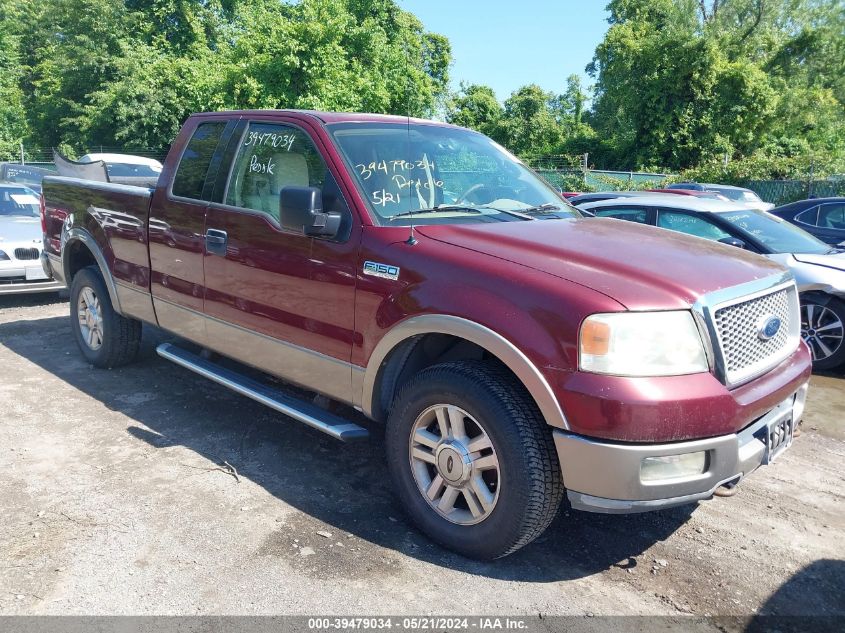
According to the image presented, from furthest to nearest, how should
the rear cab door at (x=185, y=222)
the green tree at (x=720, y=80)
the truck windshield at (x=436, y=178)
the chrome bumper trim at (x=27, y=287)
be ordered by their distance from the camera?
the green tree at (x=720, y=80) → the chrome bumper trim at (x=27, y=287) → the rear cab door at (x=185, y=222) → the truck windshield at (x=436, y=178)

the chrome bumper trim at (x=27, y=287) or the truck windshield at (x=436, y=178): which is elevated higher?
the truck windshield at (x=436, y=178)

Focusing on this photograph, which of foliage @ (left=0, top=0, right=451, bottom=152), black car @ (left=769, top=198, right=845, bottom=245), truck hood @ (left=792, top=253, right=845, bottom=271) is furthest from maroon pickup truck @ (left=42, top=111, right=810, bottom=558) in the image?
foliage @ (left=0, top=0, right=451, bottom=152)

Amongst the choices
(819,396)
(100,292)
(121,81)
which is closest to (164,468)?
(100,292)

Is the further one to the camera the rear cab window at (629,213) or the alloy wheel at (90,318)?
the rear cab window at (629,213)

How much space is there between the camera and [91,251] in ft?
18.8

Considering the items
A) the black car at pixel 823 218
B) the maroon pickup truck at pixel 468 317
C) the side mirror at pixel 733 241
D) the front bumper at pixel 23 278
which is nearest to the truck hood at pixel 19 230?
the front bumper at pixel 23 278

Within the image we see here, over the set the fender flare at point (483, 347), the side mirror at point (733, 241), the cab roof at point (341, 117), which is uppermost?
the cab roof at point (341, 117)

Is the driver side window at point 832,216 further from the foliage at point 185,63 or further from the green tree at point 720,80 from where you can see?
the green tree at point 720,80

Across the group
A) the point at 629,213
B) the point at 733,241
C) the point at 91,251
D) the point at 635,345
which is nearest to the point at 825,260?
the point at 733,241

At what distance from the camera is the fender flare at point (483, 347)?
285cm

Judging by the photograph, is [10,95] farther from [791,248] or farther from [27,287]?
[791,248]

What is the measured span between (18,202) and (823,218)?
1113cm

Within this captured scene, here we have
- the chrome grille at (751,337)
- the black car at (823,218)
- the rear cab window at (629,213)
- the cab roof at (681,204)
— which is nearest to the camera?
the chrome grille at (751,337)

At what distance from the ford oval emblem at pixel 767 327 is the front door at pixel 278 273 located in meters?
1.92
